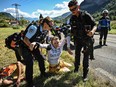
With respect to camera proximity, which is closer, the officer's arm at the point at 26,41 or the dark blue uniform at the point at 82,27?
the officer's arm at the point at 26,41

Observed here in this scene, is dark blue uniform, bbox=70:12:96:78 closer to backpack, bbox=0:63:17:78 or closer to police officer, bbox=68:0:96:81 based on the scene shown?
police officer, bbox=68:0:96:81

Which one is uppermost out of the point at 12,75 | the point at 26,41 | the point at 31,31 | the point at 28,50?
the point at 31,31

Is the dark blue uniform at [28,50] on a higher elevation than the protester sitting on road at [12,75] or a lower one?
higher

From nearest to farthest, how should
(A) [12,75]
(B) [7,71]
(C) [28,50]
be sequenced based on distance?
(C) [28,50] < (A) [12,75] < (B) [7,71]

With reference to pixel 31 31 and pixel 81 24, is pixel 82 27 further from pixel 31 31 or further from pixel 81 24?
pixel 31 31

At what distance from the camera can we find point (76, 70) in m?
6.45

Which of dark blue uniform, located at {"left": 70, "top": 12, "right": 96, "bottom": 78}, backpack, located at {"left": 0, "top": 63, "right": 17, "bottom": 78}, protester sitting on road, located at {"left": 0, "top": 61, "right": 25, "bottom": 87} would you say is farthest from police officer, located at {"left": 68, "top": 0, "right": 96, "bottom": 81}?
backpack, located at {"left": 0, "top": 63, "right": 17, "bottom": 78}

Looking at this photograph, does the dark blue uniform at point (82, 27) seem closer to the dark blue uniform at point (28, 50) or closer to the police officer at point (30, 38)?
the police officer at point (30, 38)

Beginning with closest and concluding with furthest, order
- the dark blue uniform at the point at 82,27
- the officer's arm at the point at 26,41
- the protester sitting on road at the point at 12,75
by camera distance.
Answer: the officer's arm at the point at 26,41 < the dark blue uniform at the point at 82,27 < the protester sitting on road at the point at 12,75

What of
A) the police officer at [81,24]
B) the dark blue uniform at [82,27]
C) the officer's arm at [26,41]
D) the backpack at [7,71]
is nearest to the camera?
the officer's arm at [26,41]

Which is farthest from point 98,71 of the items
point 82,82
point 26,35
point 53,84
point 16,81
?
point 26,35

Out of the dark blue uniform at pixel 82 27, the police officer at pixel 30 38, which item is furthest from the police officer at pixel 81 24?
the police officer at pixel 30 38

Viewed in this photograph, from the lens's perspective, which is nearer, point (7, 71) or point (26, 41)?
point (26, 41)

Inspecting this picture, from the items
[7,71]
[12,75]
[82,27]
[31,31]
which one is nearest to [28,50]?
[31,31]
